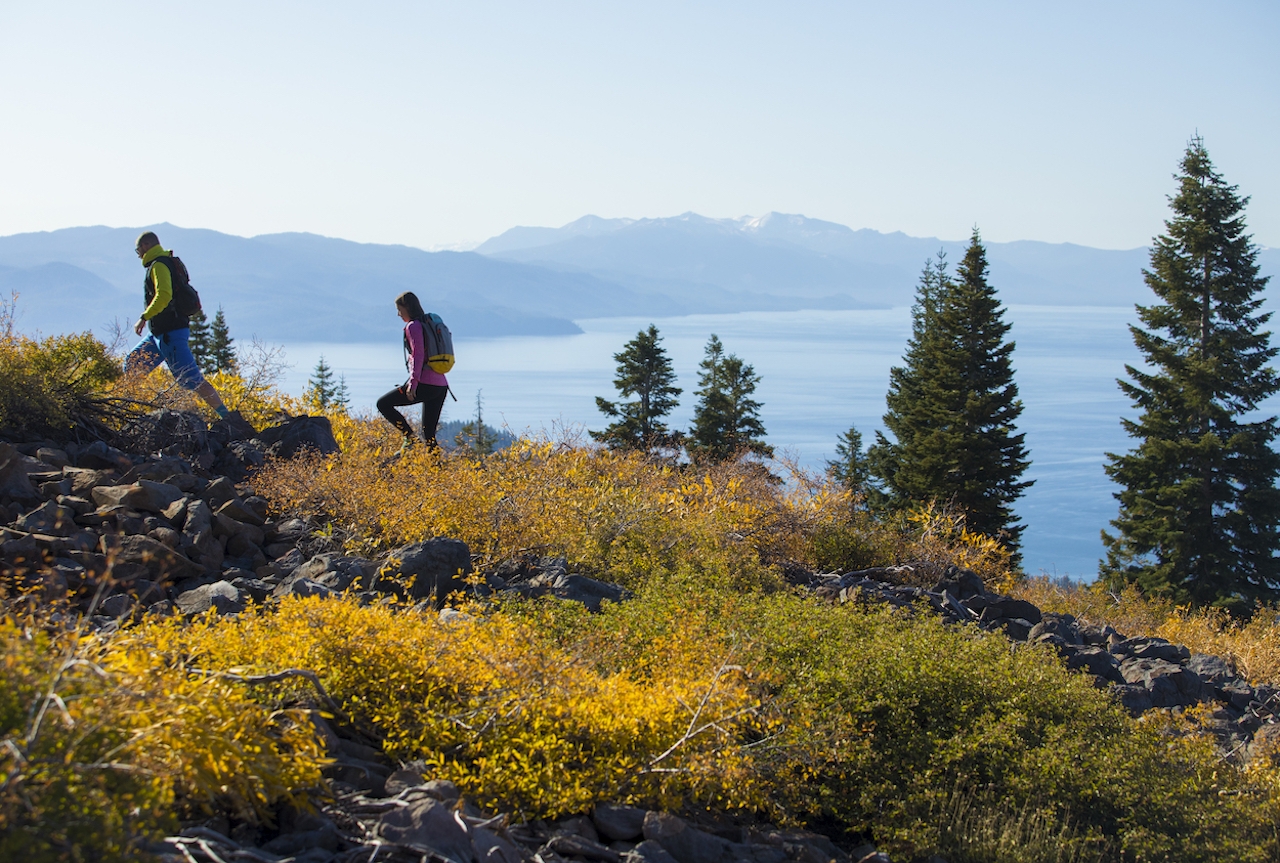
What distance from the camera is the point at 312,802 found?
349 cm

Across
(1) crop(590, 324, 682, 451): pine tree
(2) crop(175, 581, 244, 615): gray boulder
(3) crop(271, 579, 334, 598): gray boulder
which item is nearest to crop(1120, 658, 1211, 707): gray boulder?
(3) crop(271, 579, 334, 598): gray boulder

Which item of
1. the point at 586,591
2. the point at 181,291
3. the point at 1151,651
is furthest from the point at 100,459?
the point at 1151,651

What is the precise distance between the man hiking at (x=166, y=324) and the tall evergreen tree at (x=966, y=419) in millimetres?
23461

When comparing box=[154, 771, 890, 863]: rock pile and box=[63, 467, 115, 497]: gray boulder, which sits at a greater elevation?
box=[63, 467, 115, 497]: gray boulder

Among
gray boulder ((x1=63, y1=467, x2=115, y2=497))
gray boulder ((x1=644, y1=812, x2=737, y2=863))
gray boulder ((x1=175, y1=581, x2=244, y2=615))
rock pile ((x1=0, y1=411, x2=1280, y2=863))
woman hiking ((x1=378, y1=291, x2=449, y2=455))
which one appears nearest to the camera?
rock pile ((x1=0, y1=411, x2=1280, y2=863))

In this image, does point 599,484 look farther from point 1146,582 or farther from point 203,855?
point 1146,582

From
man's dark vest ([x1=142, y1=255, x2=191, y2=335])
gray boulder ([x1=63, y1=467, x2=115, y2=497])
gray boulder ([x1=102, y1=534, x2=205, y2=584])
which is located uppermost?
man's dark vest ([x1=142, y1=255, x2=191, y2=335])

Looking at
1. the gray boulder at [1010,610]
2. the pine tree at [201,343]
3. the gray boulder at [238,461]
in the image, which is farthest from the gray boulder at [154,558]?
the pine tree at [201,343]

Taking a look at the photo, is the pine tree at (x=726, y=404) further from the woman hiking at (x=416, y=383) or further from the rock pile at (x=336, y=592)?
the woman hiking at (x=416, y=383)

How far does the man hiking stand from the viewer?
8.91 meters

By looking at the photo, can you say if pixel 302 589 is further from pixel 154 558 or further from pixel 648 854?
pixel 648 854

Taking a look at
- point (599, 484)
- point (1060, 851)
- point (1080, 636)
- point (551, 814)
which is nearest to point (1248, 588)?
point (1080, 636)

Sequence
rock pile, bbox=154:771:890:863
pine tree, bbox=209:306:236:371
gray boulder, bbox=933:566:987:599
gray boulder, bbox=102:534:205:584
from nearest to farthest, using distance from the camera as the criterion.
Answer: rock pile, bbox=154:771:890:863 < gray boulder, bbox=102:534:205:584 < gray boulder, bbox=933:566:987:599 < pine tree, bbox=209:306:236:371

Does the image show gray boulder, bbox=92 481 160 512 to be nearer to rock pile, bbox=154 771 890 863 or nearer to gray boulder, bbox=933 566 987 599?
rock pile, bbox=154 771 890 863
